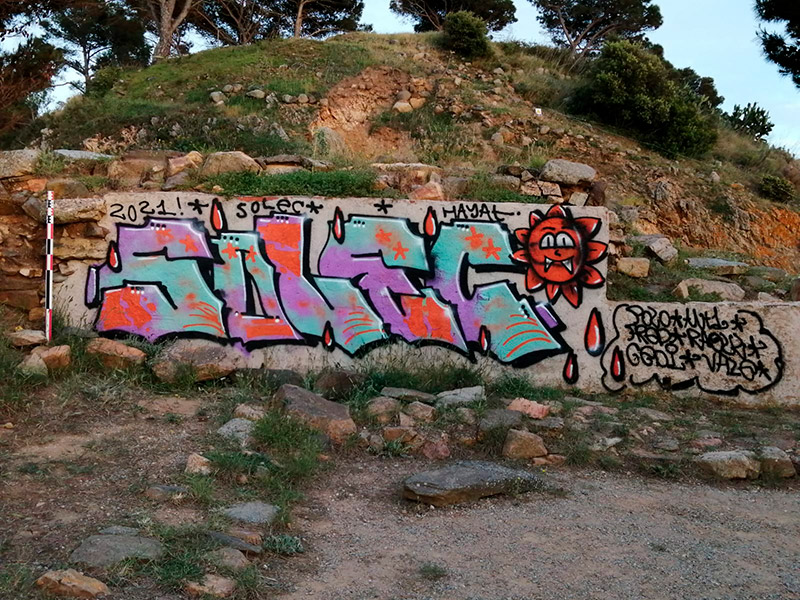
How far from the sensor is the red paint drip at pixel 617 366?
314 inches

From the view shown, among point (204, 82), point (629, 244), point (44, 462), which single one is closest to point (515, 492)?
point (44, 462)

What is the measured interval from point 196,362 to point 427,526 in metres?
3.78

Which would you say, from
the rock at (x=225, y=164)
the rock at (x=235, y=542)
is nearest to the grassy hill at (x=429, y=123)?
the rock at (x=225, y=164)

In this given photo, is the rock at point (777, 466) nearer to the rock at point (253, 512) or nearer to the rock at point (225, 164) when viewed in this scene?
the rock at point (253, 512)

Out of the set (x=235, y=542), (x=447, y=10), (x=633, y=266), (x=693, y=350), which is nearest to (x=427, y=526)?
(x=235, y=542)

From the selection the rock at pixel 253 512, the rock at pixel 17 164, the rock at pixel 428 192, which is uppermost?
the rock at pixel 17 164

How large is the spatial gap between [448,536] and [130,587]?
195 centimetres

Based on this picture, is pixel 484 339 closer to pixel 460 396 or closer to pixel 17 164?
pixel 460 396

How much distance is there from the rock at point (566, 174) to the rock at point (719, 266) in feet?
7.31

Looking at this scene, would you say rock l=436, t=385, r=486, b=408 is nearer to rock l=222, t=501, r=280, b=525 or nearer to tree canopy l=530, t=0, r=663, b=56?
rock l=222, t=501, r=280, b=525

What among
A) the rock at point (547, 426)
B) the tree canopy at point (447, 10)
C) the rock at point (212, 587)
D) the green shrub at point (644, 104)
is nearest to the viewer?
the rock at point (212, 587)

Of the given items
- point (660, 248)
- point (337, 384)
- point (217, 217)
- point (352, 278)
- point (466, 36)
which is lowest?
point (337, 384)

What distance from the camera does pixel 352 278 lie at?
26.7ft

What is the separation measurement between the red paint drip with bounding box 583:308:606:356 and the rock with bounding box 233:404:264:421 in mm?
3789
